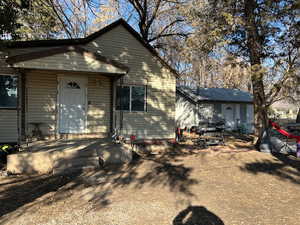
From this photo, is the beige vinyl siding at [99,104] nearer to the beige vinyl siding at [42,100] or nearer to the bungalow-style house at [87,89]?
the bungalow-style house at [87,89]

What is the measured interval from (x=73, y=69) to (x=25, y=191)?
415 cm

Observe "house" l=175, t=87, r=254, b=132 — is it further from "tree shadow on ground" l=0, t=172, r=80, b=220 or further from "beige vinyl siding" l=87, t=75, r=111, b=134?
"tree shadow on ground" l=0, t=172, r=80, b=220

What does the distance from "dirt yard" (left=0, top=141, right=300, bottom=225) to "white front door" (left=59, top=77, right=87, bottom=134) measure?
334cm

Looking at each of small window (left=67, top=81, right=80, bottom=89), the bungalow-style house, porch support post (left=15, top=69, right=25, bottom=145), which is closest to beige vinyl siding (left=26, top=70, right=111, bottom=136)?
the bungalow-style house

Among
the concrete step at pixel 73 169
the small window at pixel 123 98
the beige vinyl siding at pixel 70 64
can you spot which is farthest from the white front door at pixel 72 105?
the concrete step at pixel 73 169

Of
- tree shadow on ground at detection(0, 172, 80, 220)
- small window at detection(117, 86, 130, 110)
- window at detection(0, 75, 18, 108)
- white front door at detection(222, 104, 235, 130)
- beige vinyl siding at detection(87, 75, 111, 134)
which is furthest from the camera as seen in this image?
white front door at detection(222, 104, 235, 130)

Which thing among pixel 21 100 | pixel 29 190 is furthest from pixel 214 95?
pixel 29 190

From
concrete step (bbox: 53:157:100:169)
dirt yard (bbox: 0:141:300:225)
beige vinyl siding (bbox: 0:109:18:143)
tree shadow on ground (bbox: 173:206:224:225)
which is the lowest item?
tree shadow on ground (bbox: 173:206:224:225)

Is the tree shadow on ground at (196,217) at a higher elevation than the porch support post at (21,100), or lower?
lower

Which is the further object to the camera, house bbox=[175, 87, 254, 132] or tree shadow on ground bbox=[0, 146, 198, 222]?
house bbox=[175, 87, 254, 132]

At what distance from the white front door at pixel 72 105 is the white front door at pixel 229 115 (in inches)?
499

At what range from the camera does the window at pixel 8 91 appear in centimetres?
799

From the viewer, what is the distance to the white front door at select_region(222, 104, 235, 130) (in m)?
18.5

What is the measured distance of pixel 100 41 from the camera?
9523 mm
